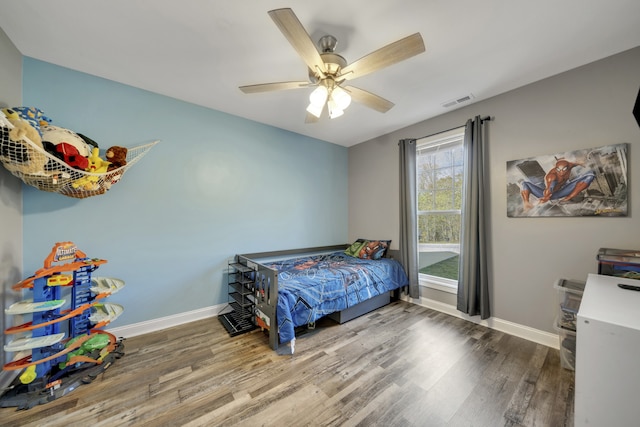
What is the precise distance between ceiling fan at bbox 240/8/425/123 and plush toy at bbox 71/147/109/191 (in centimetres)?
135

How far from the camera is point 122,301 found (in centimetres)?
223

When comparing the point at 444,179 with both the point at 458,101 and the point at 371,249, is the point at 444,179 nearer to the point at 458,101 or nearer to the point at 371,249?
the point at 458,101

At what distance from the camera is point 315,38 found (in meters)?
1.66

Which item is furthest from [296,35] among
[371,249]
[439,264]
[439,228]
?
[439,264]

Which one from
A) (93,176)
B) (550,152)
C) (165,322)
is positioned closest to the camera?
(93,176)

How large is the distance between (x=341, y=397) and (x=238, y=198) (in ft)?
7.72

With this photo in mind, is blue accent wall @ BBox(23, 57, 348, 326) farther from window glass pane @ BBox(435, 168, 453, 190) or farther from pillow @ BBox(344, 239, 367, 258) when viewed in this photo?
window glass pane @ BBox(435, 168, 453, 190)

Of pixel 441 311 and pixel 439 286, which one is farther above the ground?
pixel 439 286

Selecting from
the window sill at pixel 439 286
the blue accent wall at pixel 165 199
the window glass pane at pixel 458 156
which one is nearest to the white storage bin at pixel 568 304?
the window sill at pixel 439 286

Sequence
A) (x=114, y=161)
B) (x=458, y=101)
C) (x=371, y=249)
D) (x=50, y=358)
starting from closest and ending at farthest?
(x=50, y=358) → (x=114, y=161) → (x=458, y=101) → (x=371, y=249)

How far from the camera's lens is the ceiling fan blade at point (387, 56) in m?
1.27

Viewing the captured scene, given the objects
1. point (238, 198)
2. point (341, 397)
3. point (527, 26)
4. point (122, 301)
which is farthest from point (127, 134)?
point (527, 26)

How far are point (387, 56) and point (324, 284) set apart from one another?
6.57ft

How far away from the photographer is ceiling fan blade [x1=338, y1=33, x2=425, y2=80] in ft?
4.16
